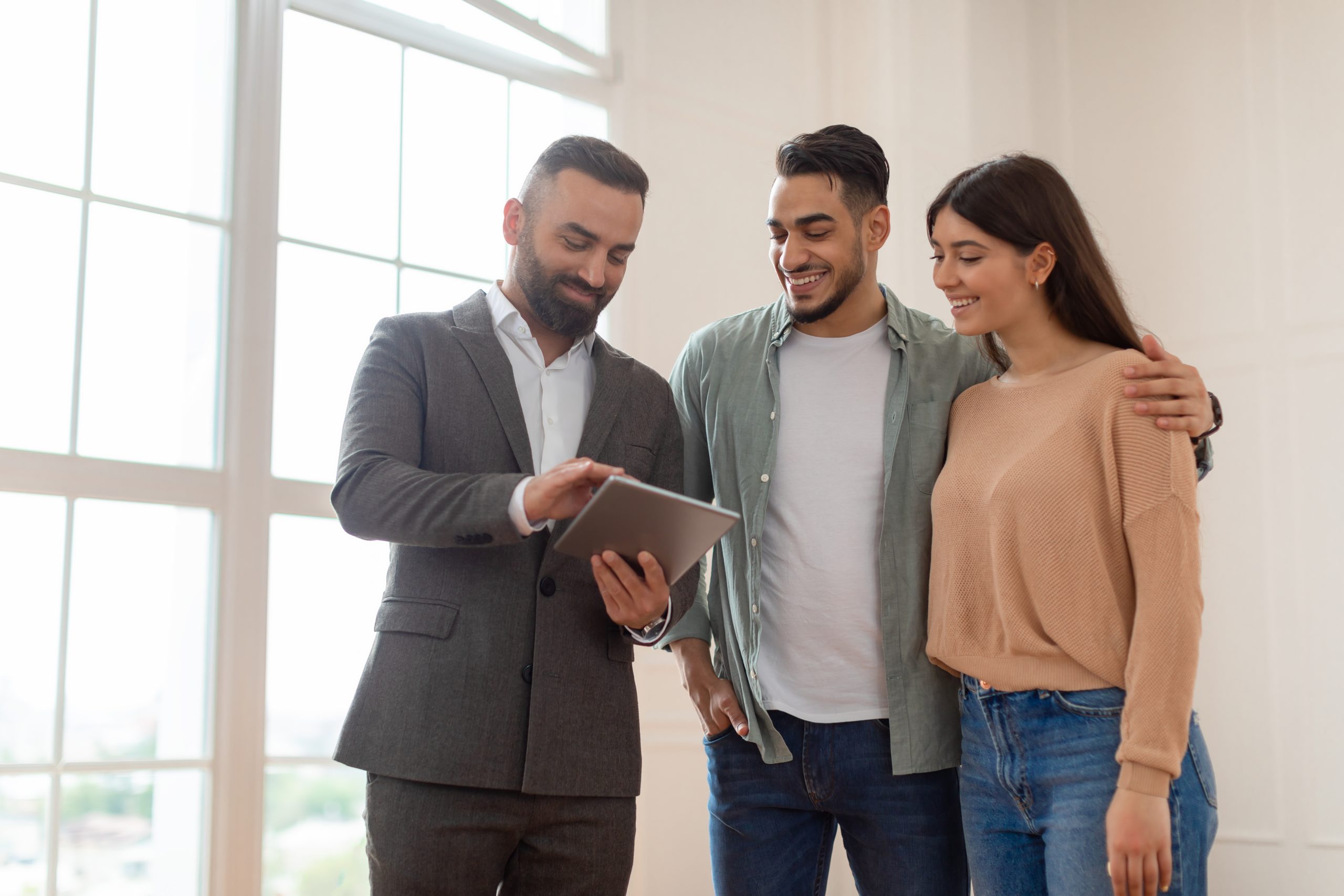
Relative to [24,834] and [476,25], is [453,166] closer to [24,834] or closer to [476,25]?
[476,25]

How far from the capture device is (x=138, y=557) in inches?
98.4

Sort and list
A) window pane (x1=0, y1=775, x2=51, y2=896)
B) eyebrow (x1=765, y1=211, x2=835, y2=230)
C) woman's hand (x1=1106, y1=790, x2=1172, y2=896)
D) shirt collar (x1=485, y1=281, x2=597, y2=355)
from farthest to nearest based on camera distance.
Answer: window pane (x1=0, y1=775, x2=51, y2=896) → eyebrow (x1=765, y1=211, x2=835, y2=230) → shirt collar (x1=485, y1=281, x2=597, y2=355) → woman's hand (x1=1106, y1=790, x2=1172, y2=896)

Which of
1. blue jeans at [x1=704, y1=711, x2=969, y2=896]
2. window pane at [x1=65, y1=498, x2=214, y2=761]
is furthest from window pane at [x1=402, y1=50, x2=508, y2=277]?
blue jeans at [x1=704, y1=711, x2=969, y2=896]

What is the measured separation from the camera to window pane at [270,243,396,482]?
2.80 meters

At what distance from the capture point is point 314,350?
9.41 ft

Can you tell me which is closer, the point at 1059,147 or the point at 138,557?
the point at 138,557

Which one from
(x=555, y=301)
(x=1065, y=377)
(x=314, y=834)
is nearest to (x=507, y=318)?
(x=555, y=301)

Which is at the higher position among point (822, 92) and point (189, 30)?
point (822, 92)

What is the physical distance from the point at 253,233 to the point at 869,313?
1.52m

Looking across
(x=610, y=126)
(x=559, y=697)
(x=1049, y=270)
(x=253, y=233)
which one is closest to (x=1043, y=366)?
(x=1049, y=270)

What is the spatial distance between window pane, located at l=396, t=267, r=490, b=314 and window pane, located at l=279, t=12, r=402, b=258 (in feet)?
0.30

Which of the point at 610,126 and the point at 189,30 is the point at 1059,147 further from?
the point at 189,30

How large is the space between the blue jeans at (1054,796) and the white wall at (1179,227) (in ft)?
5.94

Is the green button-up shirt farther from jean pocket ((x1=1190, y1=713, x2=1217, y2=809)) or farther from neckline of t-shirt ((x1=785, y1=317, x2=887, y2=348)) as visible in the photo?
jean pocket ((x1=1190, y1=713, x2=1217, y2=809))
